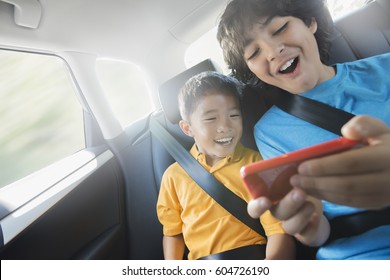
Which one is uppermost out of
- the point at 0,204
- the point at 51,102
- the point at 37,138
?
the point at 51,102

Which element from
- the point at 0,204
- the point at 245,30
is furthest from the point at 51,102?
the point at 245,30

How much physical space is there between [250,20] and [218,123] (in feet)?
0.90

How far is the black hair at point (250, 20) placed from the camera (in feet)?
2.43

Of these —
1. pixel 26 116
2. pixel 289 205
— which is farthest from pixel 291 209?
pixel 26 116

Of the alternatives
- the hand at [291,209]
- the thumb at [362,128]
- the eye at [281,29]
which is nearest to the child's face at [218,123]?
the eye at [281,29]

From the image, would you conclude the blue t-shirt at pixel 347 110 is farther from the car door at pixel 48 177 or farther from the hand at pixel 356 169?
the car door at pixel 48 177

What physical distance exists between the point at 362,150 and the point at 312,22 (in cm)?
55

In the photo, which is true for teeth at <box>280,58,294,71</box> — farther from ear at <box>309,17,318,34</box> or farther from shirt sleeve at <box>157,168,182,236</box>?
shirt sleeve at <box>157,168,182,236</box>

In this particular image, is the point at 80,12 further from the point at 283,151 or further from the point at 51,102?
the point at 283,151

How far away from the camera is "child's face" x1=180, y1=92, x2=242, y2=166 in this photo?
83 cm

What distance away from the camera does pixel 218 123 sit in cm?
83

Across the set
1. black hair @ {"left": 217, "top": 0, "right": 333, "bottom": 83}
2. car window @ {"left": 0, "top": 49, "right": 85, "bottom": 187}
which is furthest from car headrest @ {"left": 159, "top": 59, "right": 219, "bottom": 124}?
car window @ {"left": 0, "top": 49, "right": 85, "bottom": 187}

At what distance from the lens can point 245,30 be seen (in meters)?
0.75

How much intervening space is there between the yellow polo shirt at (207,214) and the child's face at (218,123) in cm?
6
